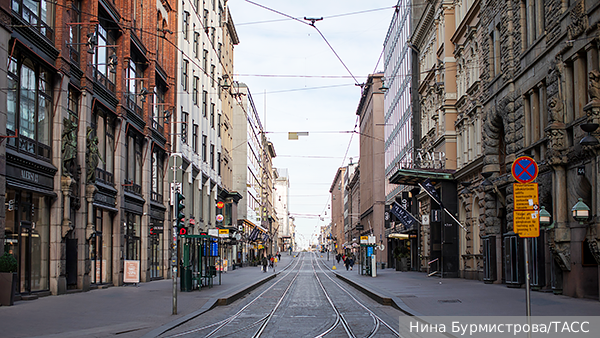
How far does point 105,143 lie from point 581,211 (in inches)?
845

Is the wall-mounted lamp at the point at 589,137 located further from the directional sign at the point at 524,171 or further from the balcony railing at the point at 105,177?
the balcony railing at the point at 105,177

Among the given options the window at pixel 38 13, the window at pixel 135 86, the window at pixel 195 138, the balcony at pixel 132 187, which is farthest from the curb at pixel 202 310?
the window at pixel 195 138

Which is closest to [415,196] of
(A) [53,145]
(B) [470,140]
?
(B) [470,140]

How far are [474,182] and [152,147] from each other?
63.8ft

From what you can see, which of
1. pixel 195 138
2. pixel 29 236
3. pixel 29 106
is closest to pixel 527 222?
pixel 29 236

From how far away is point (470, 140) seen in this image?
122 ft

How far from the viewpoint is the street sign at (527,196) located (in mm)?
11203

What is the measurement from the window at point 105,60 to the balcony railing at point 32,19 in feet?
17.9

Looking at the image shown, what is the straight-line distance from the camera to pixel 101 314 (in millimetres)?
17422

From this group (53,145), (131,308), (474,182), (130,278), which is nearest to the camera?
(131,308)

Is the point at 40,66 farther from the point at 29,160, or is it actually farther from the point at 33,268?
the point at 33,268

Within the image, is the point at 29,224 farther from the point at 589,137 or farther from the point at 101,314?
the point at 589,137

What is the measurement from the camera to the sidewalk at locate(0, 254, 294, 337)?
45.2 feet

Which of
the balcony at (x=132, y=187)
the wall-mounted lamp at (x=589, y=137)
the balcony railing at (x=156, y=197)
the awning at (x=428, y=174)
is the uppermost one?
the awning at (x=428, y=174)
